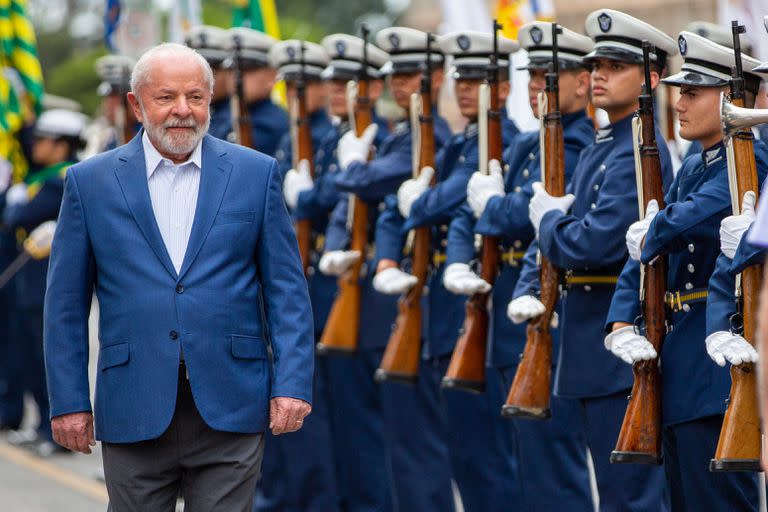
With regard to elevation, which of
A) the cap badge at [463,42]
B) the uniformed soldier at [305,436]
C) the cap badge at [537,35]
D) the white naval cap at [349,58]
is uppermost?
the white naval cap at [349,58]

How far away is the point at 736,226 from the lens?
491 cm

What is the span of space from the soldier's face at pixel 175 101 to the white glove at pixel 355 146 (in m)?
3.03

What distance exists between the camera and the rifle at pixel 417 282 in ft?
24.2

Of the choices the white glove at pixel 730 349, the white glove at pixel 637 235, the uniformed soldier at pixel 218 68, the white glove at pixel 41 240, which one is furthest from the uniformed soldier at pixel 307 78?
the white glove at pixel 730 349

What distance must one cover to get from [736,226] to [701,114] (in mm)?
583

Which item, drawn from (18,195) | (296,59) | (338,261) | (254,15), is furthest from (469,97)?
(18,195)

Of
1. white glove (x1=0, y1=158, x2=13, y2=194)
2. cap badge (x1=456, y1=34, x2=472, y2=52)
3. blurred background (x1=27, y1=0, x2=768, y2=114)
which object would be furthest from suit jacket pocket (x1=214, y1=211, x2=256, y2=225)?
white glove (x1=0, y1=158, x2=13, y2=194)

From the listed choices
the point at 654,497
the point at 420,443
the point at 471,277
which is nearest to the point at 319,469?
the point at 420,443

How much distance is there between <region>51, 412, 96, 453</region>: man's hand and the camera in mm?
5004

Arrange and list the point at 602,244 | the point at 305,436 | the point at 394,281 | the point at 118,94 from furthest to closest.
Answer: the point at 118,94, the point at 305,436, the point at 394,281, the point at 602,244

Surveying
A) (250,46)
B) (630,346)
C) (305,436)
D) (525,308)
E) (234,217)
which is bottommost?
(305,436)

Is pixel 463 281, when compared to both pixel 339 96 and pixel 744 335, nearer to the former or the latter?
pixel 744 335

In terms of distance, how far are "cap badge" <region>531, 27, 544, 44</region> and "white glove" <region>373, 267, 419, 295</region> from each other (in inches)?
51.6

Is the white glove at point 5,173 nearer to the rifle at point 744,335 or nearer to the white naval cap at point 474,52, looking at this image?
the white naval cap at point 474,52
